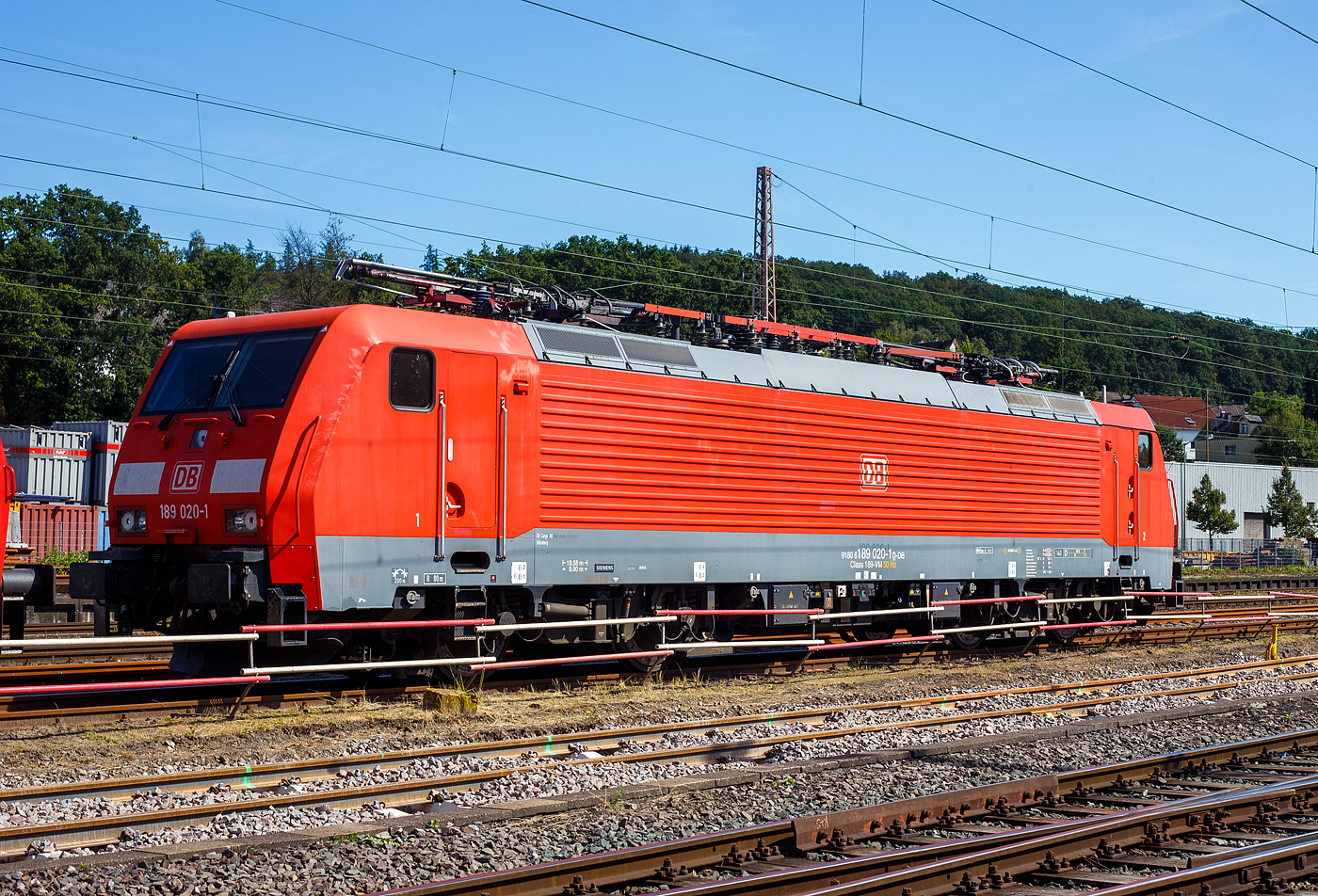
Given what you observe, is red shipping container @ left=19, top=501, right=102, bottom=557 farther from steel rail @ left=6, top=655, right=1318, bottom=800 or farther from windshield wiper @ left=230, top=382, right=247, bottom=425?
steel rail @ left=6, top=655, right=1318, bottom=800

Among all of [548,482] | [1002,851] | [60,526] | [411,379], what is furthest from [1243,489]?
[1002,851]

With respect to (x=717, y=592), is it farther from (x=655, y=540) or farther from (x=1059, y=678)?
(x=1059, y=678)

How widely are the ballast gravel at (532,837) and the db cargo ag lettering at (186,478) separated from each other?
18.9ft

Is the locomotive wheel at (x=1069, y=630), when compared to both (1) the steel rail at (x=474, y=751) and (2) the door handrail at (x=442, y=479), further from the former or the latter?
(2) the door handrail at (x=442, y=479)

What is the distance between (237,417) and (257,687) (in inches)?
119

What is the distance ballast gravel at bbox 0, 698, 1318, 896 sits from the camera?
6488 mm

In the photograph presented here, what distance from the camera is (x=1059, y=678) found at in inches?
659

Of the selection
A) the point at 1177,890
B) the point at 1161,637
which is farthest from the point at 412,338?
the point at 1161,637

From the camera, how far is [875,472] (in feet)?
57.0

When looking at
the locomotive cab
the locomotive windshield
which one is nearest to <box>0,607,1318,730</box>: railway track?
the locomotive cab

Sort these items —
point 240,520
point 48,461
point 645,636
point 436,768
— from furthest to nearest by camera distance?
1. point 48,461
2. point 645,636
3. point 240,520
4. point 436,768

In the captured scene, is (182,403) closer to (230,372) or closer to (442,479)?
(230,372)

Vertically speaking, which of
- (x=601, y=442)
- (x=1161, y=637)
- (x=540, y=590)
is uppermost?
(x=601, y=442)

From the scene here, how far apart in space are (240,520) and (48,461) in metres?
27.3
